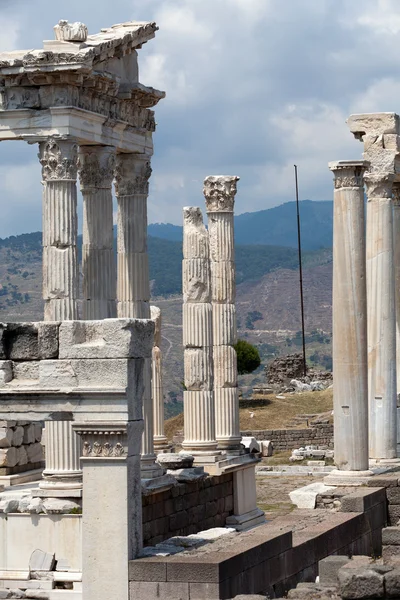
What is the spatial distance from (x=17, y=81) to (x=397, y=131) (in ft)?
24.3

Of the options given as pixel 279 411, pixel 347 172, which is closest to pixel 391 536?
pixel 347 172

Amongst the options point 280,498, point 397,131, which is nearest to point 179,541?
point 397,131

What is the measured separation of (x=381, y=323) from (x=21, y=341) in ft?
38.4

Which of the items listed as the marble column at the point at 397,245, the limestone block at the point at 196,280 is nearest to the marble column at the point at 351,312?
the limestone block at the point at 196,280

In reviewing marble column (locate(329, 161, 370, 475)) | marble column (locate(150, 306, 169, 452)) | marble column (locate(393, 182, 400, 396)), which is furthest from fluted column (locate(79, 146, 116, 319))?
marble column (locate(393, 182, 400, 396))

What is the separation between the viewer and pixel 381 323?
99.9 feet

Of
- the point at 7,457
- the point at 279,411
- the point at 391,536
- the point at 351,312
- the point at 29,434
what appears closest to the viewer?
the point at 391,536

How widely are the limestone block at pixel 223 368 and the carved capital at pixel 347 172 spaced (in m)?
6.68

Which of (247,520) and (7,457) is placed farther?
(247,520)

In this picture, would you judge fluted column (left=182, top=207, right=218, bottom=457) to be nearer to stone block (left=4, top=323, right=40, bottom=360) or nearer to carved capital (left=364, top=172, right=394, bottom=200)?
carved capital (left=364, top=172, right=394, bottom=200)

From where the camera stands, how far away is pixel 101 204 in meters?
29.0

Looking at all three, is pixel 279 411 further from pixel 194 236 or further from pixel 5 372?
pixel 5 372

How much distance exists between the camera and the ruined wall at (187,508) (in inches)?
1071

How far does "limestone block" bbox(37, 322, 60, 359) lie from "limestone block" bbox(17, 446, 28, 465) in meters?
9.66
